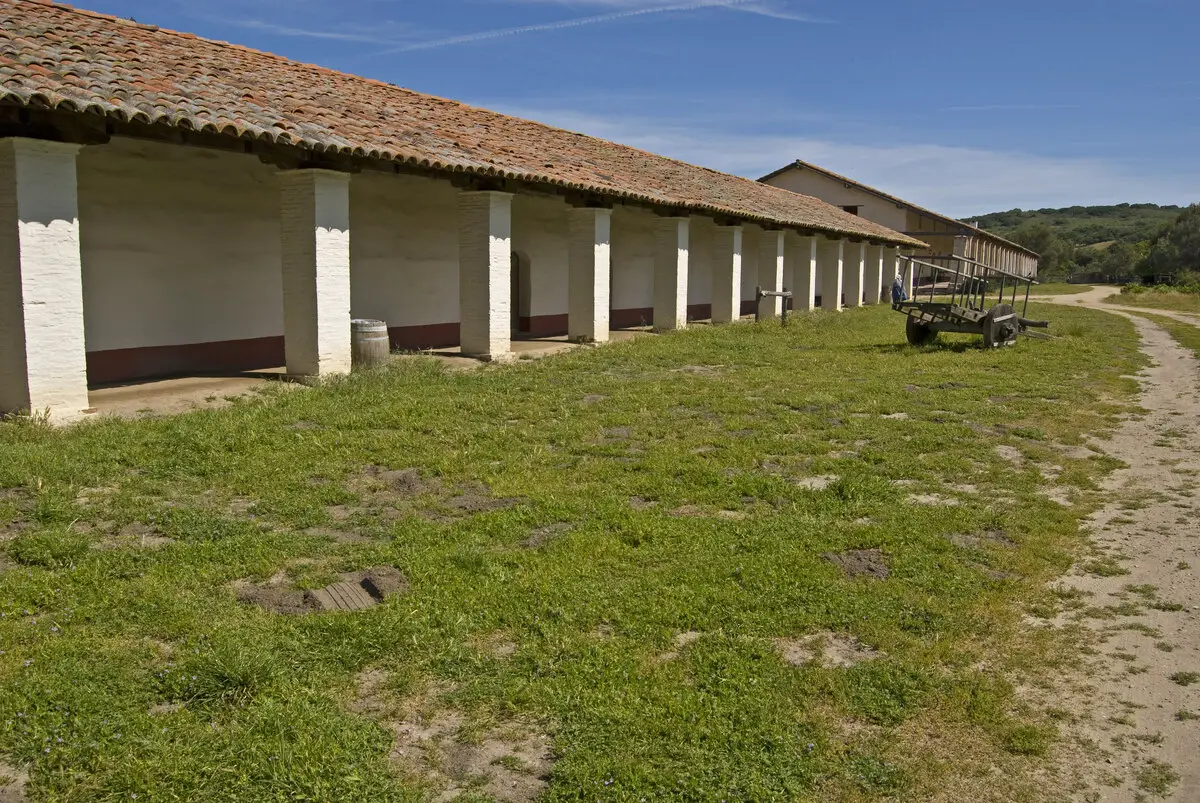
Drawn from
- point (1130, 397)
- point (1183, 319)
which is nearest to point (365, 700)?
point (1130, 397)

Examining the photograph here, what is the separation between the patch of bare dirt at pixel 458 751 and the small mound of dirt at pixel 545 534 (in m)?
1.73

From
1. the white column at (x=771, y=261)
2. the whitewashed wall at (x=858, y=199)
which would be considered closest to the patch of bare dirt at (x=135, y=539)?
the white column at (x=771, y=261)

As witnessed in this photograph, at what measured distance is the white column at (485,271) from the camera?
520 inches

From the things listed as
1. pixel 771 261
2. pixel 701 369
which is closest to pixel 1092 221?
pixel 771 261

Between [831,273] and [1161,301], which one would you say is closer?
[831,273]

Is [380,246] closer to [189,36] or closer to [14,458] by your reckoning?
[189,36]

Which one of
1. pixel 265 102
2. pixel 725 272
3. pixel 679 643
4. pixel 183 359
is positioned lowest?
pixel 679 643

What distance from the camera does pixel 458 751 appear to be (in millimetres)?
3381

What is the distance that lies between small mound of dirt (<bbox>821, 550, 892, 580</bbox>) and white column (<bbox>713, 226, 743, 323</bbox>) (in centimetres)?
1577

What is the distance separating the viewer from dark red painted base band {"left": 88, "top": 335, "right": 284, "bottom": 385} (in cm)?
1058

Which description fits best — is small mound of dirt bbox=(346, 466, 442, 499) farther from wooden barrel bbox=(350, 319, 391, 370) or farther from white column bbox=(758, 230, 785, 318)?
white column bbox=(758, 230, 785, 318)

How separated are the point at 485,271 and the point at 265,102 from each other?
3.72 metres

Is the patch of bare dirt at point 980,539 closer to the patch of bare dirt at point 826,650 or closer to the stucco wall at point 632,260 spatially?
the patch of bare dirt at point 826,650

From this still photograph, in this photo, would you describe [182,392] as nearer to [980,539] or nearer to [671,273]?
[980,539]
